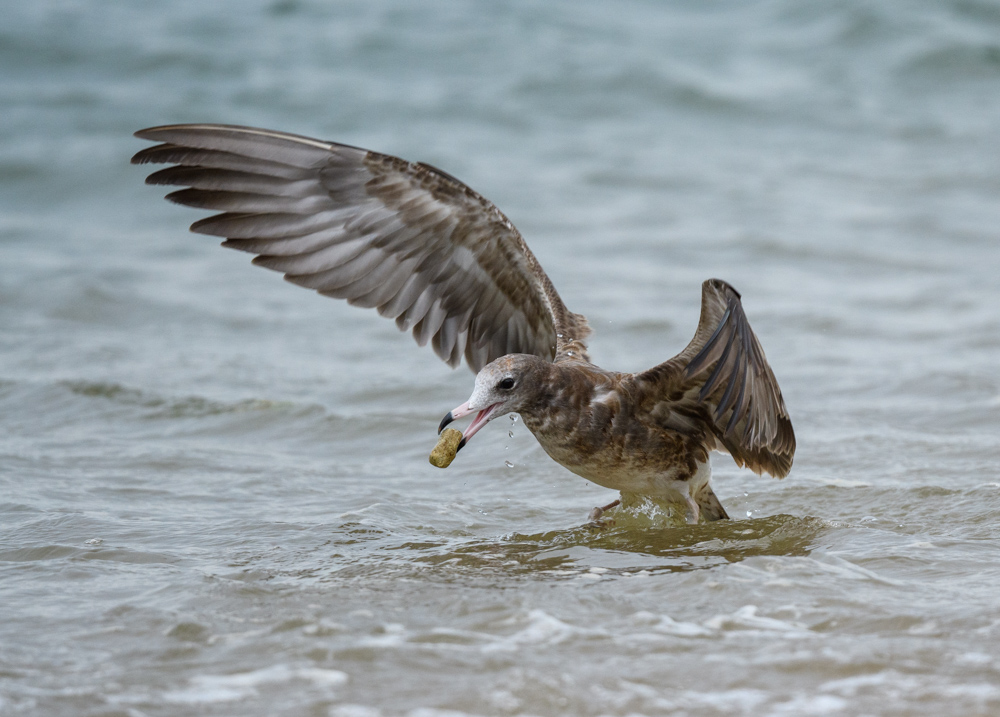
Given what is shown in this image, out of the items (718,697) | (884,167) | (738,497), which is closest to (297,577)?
(718,697)

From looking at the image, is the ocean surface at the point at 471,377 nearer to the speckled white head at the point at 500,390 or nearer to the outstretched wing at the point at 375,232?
the speckled white head at the point at 500,390

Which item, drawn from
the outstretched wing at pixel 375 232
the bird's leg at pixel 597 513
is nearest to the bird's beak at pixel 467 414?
the bird's leg at pixel 597 513

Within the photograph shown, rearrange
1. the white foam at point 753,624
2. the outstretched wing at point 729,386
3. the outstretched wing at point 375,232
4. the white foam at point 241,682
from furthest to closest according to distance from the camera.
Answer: the outstretched wing at point 375,232 → the outstretched wing at point 729,386 → the white foam at point 753,624 → the white foam at point 241,682

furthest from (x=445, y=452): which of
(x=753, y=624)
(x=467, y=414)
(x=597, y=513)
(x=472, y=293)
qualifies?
(x=753, y=624)

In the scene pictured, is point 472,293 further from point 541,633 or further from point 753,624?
point 753,624

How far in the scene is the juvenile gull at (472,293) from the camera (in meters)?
5.16

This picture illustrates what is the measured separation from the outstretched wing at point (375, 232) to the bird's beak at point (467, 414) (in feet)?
3.17

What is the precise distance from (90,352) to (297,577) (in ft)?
Answer: 15.1

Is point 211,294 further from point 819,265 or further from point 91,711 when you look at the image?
point 91,711

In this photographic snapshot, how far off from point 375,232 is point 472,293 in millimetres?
595

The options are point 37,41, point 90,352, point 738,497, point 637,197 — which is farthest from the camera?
point 37,41

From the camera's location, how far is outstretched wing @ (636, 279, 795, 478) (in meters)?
4.52

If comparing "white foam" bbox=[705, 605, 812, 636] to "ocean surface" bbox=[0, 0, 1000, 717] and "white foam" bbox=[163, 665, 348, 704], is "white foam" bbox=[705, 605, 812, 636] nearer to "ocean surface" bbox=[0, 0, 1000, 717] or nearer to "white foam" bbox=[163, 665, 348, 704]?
"ocean surface" bbox=[0, 0, 1000, 717]

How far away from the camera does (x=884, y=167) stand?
13.6m
